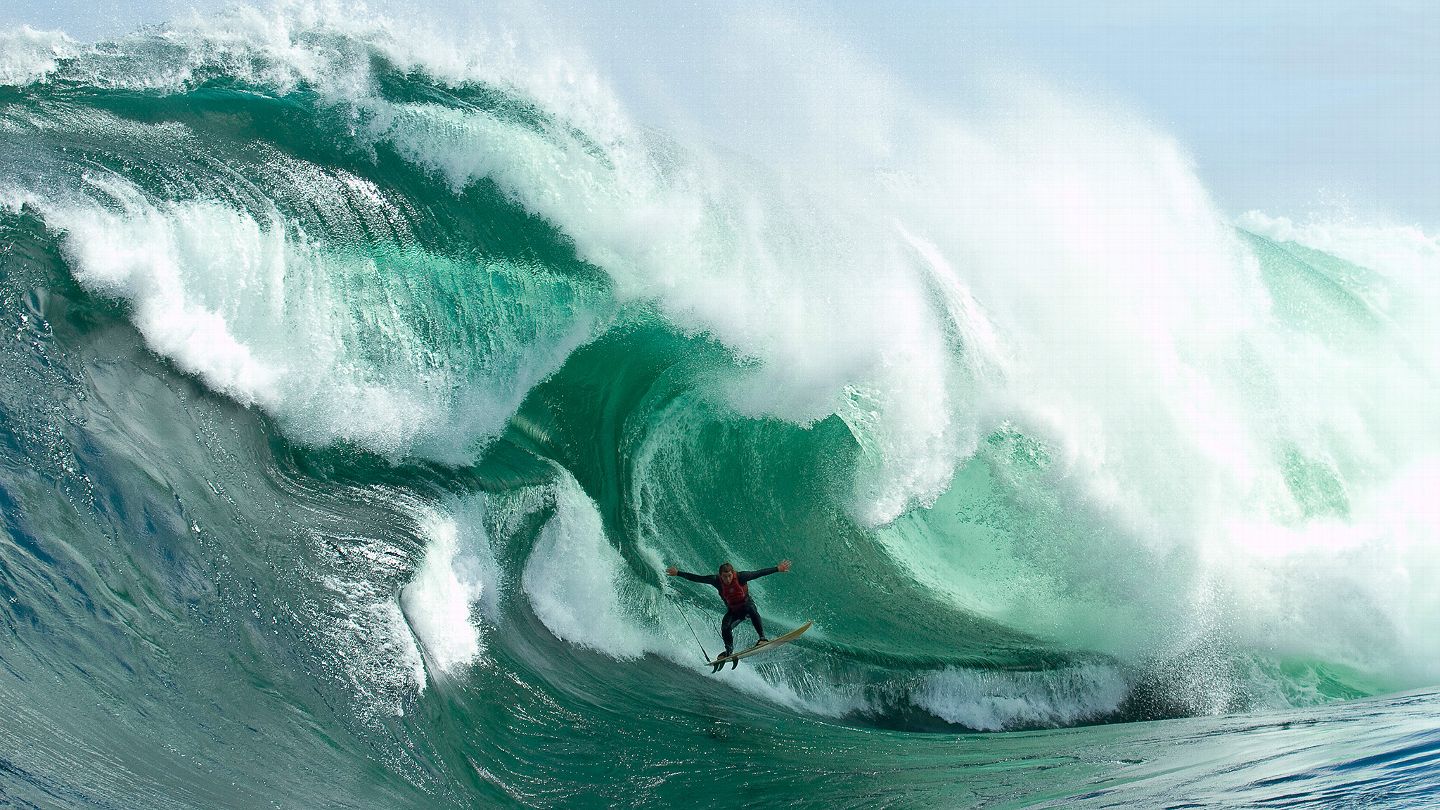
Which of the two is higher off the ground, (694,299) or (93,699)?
(694,299)

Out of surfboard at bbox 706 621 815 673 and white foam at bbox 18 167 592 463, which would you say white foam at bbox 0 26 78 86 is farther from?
surfboard at bbox 706 621 815 673

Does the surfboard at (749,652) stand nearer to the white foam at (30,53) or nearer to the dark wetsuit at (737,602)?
the dark wetsuit at (737,602)

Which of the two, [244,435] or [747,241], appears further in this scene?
[747,241]

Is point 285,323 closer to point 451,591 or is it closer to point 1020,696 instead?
point 451,591

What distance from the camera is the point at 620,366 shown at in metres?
9.91

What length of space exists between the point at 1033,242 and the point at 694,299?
4.09m

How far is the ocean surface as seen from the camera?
21.7 feet

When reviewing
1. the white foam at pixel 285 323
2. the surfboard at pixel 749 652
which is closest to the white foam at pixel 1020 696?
the surfboard at pixel 749 652

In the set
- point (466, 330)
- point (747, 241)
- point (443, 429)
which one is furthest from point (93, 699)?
point (747, 241)

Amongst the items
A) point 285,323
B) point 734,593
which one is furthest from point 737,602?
point 285,323

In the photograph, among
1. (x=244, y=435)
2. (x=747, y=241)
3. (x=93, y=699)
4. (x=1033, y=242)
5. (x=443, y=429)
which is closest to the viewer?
(x=93, y=699)

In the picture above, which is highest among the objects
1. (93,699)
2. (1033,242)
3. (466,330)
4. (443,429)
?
(1033,242)

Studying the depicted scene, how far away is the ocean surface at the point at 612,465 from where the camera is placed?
21.7 feet

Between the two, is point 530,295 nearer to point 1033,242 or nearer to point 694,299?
point 694,299
